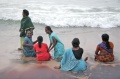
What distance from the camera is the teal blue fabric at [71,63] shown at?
18.6 feet

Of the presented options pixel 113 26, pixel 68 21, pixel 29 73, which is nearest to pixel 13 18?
pixel 68 21

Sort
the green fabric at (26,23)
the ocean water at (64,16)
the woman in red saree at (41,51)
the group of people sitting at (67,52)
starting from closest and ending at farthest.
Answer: the group of people sitting at (67,52)
the woman in red saree at (41,51)
the green fabric at (26,23)
the ocean water at (64,16)

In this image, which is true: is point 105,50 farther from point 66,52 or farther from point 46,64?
point 46,64

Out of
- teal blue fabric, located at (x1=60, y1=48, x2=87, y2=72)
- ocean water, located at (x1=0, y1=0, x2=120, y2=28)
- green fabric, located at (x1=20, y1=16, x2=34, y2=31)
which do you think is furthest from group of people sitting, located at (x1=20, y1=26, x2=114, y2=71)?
ocean water, located at (x1=0, y1=0, x2=120, y2=28)

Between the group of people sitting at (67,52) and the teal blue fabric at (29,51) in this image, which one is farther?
the teal blue fabric at (29,51)

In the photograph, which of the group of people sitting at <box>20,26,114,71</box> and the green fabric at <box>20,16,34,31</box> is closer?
the group of people sitting at <box>20,26,114,71</box>

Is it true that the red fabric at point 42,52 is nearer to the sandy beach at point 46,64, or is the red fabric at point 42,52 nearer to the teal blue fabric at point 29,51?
the sandy beach at point 46,64

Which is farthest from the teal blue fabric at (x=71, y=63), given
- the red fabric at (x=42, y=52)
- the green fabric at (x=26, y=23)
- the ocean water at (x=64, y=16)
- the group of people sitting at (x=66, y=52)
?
the ocean water at (x=64, y=16)

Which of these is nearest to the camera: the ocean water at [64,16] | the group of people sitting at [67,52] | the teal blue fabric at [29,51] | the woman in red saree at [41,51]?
the group of people sitting at [67,52]

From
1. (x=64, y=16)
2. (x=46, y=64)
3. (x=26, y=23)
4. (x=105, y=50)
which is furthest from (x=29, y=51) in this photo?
(x=64, y=16)

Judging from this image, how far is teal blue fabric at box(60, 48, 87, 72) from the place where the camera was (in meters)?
5.68

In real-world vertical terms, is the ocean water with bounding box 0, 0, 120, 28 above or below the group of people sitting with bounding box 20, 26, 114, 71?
above

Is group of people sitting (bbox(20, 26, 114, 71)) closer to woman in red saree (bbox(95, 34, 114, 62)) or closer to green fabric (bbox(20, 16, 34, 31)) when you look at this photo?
woman in red saree (bbox(95, 34, 114, 62))

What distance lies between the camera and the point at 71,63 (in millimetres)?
5789
